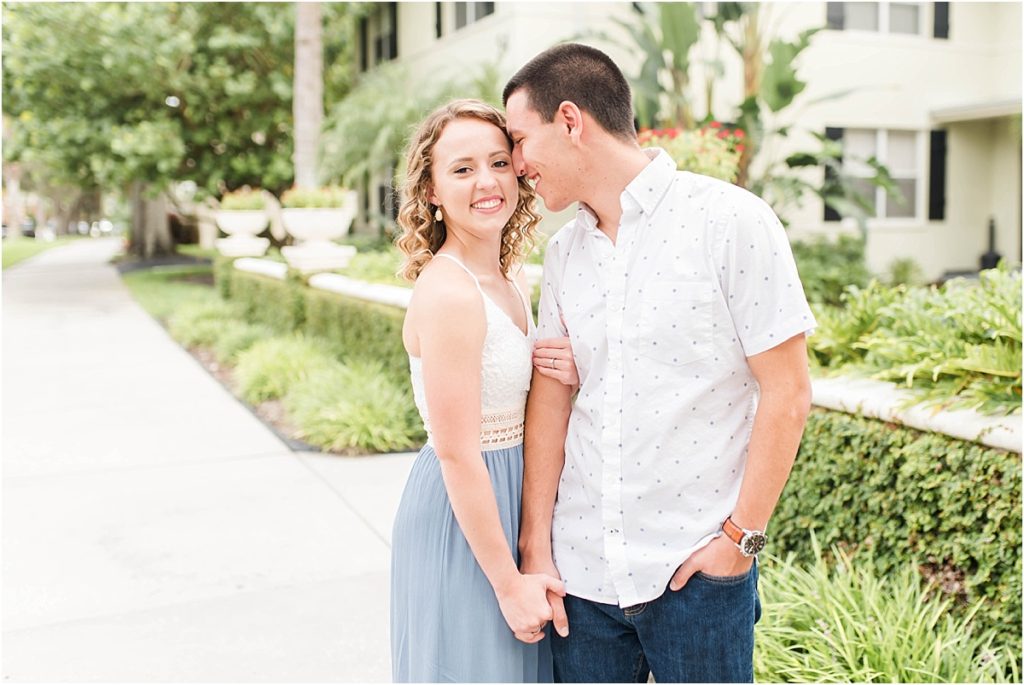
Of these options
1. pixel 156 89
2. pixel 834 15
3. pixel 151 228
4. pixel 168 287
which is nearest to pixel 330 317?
pixel 834 15

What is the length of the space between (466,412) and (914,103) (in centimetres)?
1637

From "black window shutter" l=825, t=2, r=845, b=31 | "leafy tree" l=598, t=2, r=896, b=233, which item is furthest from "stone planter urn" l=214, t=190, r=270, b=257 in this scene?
"black window shutter" l=825, t=2, r=845, b=31

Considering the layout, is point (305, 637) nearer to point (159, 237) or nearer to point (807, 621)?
point (807, 621)

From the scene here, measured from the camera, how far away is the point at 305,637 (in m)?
3.99

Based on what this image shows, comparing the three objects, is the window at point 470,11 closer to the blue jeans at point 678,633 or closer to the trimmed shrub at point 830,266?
the trimmed shrub at point 830,266

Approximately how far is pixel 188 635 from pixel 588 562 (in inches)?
100

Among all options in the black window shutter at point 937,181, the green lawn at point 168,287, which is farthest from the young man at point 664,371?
the black window shutter at point 937,181

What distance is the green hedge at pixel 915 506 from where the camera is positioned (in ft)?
10.7

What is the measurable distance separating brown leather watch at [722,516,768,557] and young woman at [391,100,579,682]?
1.34 feet

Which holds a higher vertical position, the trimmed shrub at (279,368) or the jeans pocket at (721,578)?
the jeans pocket at (721,578)

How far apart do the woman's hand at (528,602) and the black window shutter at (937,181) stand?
53.4ft

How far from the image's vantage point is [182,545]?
5.09 m

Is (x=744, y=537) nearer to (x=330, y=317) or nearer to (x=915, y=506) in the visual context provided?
(x=915, y=506)

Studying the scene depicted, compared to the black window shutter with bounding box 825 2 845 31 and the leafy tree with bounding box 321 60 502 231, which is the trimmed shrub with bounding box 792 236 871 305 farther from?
the leafy tree with bounding box 321 60 502 231
